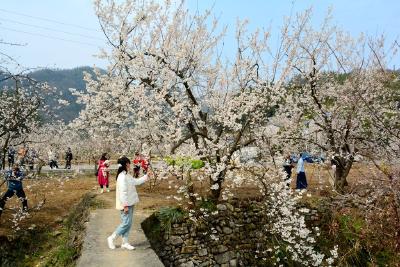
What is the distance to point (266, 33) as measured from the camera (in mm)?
14750

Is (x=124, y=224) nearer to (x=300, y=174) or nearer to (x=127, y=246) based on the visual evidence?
(x=127, y=246)

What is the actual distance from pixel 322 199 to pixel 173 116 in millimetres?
6668

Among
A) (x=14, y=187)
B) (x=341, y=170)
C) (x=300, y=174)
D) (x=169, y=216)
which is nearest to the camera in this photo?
(x=169, y=216)

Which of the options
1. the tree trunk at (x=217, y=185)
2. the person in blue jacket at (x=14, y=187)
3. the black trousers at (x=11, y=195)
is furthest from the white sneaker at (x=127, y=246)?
the black trousers at (x=11, y=195)

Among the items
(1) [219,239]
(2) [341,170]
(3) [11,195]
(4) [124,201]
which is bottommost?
(1) [219,239]

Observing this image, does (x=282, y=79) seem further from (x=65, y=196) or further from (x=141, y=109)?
(x=65, y=196)

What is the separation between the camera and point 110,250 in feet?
28.2

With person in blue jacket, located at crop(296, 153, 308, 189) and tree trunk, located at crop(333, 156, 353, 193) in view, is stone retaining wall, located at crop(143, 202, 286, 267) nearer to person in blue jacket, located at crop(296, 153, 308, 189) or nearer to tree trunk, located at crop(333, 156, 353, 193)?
person in blue jacket, located at crop(296, 153, 308, 189)

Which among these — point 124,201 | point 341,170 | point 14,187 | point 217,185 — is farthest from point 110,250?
point 341,170

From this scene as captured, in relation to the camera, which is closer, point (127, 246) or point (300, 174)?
point (127, 246)

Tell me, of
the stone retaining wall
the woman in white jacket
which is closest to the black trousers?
the stone retaining wall

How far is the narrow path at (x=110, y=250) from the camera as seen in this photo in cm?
791

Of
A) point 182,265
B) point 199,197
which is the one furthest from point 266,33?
point 182,265

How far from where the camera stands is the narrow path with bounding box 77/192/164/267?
7.91m
